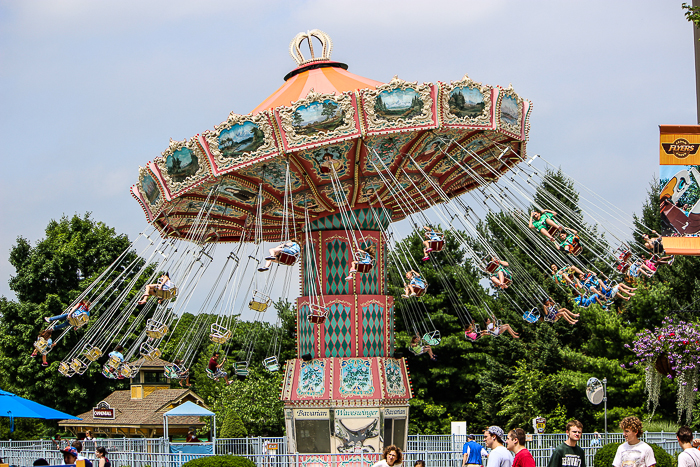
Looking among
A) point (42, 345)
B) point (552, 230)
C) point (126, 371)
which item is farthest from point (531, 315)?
point (42, 345)

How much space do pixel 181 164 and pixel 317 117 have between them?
2.84m

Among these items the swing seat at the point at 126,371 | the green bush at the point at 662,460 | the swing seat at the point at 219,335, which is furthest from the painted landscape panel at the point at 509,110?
the swing seat at the point at 126,371

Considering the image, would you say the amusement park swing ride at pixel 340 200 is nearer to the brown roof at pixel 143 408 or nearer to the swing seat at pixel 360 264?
the swing seat at pixel 360 264

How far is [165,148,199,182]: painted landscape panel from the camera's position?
585 inches

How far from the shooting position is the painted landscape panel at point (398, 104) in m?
13.9

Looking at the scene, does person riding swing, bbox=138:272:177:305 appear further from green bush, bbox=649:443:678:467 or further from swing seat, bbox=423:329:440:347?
green bush, bbox=649:443:678:467

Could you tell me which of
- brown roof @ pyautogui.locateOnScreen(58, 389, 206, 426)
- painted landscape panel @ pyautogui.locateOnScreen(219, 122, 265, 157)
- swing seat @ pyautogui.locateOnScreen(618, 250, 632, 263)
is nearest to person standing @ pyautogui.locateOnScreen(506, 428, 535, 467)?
swing seat @ pyautogui.locateOnScreen(618, 250, 632, 263)

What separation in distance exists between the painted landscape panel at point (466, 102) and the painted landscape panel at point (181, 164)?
15.5 feet

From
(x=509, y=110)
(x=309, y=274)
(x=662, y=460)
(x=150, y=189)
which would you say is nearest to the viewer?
(x=662, y=460)

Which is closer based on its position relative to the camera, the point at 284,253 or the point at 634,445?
the point at 634,445

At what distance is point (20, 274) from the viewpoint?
108 feet

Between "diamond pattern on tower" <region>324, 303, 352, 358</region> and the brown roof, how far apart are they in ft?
53.8

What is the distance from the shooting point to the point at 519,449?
758 centimetres

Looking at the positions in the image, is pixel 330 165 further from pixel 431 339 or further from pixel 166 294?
pixel 431 339
